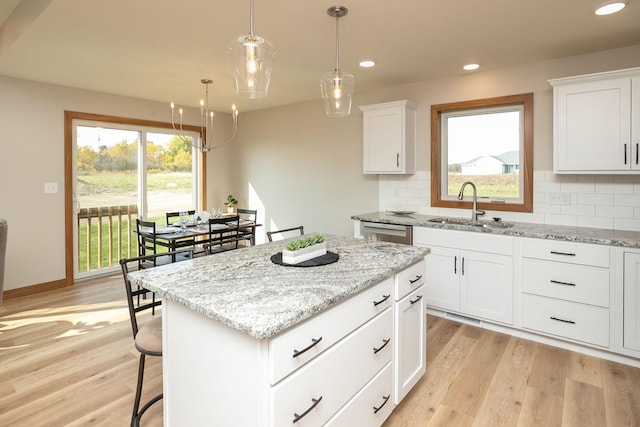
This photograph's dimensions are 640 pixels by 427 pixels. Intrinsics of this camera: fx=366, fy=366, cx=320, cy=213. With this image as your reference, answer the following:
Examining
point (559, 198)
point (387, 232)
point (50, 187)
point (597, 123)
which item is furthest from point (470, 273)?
point (50, 187)

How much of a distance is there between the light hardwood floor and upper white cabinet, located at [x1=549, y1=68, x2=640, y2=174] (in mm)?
1529

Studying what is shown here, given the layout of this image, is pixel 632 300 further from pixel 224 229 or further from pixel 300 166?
pixel 300 166

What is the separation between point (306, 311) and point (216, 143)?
5440mm

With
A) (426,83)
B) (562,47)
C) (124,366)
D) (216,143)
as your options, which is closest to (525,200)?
(562,47)

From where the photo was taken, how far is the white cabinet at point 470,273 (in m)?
3.16

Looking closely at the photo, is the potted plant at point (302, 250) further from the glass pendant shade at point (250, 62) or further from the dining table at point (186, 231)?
the dining table at point (186, 231)

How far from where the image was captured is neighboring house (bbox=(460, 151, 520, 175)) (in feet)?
12.2

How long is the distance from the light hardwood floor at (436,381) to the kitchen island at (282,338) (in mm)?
484

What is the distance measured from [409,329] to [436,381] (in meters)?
0.62

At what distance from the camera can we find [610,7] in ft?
7.66

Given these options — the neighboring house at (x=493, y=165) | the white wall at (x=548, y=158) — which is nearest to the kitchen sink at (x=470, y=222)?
the white wall at (x=548, y=158)

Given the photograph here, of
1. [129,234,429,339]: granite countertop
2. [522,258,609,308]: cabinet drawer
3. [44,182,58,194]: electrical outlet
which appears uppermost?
[44,182,58,194]: electrical outlet

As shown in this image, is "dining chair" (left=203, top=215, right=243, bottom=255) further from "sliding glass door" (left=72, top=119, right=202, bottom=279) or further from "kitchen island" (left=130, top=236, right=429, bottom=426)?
"kitchen island" (left=130, top=236, right=429, bottom=426)

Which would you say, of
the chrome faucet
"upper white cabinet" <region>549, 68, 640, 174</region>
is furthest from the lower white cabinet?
"upper white cabinet" <region>549, 68, 640, 174</region>
